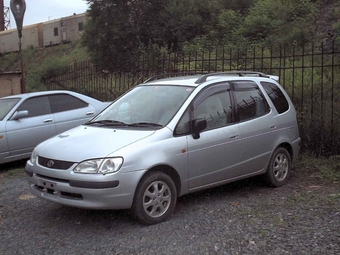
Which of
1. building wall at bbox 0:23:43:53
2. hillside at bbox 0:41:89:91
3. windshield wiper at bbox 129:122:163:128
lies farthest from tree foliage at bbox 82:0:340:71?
building wall at bbox 0:23:43:53

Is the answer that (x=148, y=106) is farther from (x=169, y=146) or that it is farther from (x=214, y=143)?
(x=214, y=143)

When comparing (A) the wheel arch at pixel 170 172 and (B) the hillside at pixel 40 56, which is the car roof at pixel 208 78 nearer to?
(A) the wheel arch at pixel 170 172

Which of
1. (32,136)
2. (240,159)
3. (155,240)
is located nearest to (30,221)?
(155,240)

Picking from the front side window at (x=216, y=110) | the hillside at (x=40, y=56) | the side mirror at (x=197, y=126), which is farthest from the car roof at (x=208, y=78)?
the hillside at (x=40, y=56)

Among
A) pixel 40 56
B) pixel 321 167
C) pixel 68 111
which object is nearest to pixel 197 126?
pixel 321 167

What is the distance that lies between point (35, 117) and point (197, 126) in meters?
4.35

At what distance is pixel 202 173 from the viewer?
521cm

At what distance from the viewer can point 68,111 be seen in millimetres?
8688

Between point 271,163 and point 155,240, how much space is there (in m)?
2.52

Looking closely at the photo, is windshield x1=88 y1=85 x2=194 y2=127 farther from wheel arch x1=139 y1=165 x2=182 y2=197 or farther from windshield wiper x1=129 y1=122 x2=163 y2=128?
wheel arch x1=139 y1=165 x2=182 y2=197

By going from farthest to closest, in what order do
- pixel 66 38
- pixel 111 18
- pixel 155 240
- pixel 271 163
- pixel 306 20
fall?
pixel 66 38 → pixel 111 18 → pixel 306 20 → pixel 271 163 → pixel 155 240

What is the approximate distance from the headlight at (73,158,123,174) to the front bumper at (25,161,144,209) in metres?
0.05

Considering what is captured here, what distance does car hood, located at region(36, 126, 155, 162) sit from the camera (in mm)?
4551

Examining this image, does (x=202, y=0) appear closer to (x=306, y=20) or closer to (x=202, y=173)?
(x=306, y=20)
